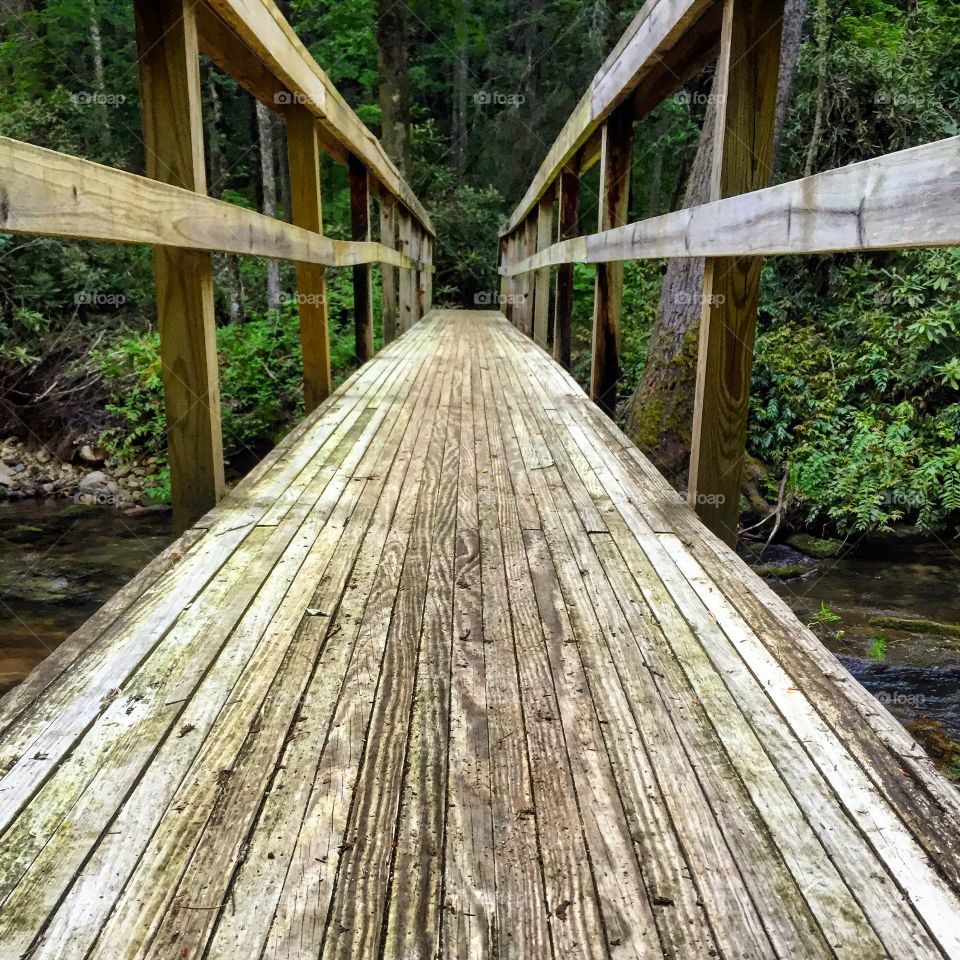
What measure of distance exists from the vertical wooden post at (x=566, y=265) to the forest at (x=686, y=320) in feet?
2.24

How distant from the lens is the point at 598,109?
439cm

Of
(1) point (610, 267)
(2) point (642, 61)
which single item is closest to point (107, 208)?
(2) point (642, 61)

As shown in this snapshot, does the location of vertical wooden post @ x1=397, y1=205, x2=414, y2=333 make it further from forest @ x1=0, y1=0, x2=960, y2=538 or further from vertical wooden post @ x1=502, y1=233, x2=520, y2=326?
vertical wooden post @ x1=502, y1=233, x2=520, y2=326

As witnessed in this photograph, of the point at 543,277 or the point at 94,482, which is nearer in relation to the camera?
the point at 94,482

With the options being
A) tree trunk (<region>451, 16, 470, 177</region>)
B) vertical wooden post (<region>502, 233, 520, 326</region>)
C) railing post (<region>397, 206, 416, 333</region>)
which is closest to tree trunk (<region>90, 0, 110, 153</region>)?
vertical wooden post (<region>502, 233, 520, 326</region>)

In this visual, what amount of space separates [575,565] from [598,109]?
9.90ft

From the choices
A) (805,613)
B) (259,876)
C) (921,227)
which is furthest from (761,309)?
(259,876)

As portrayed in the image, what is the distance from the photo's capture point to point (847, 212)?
1.64 meters

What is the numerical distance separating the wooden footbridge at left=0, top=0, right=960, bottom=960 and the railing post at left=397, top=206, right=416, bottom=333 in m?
5.74

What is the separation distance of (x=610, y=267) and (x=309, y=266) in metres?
1.59

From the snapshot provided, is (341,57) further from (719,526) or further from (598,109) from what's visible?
(719,526)

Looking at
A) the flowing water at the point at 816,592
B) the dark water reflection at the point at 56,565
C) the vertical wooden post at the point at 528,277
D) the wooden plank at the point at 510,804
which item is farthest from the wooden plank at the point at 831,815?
the vertical wooden post at the point at 528,277

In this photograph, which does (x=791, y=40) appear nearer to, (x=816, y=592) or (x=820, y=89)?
(x=820, y=89)

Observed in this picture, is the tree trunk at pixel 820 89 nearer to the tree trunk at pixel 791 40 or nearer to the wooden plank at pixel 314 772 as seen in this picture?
the tree trunk at pixel 791 40
